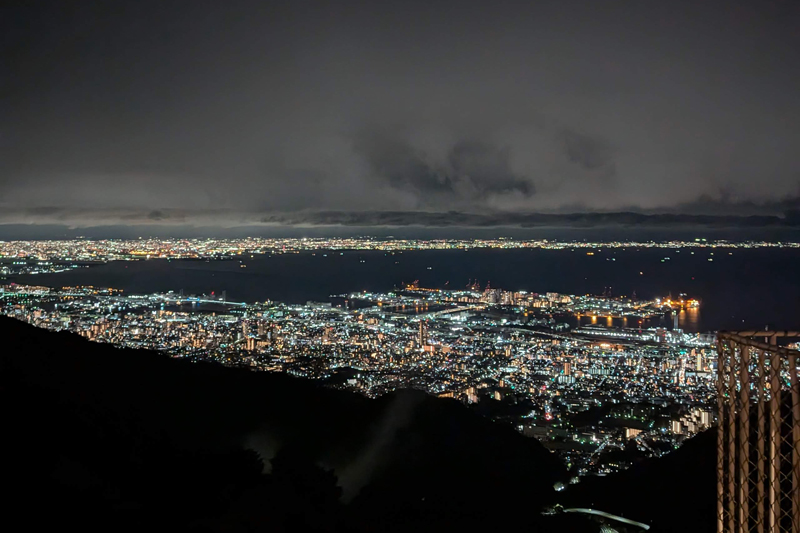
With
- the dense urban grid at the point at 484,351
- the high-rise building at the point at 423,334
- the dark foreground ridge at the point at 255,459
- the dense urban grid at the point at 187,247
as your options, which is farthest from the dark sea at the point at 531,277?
the dark foreground ridge at the point at 255,459

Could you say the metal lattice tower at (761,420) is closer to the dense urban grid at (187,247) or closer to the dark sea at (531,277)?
the dark sea at (531,277)

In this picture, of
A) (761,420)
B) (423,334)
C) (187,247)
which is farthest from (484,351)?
(187,247)

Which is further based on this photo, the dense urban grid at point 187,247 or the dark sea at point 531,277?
the dense urban grid at point 187,247

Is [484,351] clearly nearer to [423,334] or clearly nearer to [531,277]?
[423,334]

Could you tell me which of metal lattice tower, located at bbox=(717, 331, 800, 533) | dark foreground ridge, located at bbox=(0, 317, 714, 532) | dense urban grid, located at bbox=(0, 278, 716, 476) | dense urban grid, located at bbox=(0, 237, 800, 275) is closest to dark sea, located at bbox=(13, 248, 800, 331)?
dense urban grid, located at bbox=(0, 237, 800, 275)

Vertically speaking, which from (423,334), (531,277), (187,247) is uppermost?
(187,247)

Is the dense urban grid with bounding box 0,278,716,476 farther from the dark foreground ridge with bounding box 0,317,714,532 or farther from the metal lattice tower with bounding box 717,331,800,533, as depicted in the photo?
the metal lattice tower with bounding box 717,331,800,533
